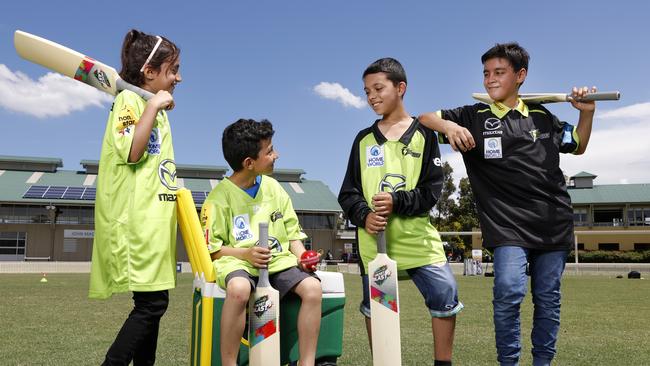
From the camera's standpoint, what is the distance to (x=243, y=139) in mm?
3238

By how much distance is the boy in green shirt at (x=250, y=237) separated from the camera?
2773 millimetres

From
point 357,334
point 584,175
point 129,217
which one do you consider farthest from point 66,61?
point 584,175

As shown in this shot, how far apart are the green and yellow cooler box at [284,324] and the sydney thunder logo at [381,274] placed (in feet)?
0.84

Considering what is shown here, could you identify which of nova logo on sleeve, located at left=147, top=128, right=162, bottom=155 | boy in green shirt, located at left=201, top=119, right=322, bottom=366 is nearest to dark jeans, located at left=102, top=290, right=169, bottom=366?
boy in green shirt, located at left=201, top=119, right=322, bottom=366

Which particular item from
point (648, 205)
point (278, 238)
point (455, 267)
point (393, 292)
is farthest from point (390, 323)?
point (648, 205)

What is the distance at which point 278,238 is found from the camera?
3.21 meters

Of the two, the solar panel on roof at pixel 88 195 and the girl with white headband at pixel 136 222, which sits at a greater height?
the solar panel on roof at pixel 88 195

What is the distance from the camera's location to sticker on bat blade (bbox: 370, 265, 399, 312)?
2887 mm

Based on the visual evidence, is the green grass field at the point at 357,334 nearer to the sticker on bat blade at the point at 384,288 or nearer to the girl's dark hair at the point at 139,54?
the sticker on bat blade at the point at 384,288

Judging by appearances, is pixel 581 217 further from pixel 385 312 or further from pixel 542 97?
pixel 385 312

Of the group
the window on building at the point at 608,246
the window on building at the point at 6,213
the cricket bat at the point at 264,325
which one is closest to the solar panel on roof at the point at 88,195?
the window on building at the point at 6,213

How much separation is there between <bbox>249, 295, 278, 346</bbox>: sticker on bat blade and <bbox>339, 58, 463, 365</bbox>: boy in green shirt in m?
0.54

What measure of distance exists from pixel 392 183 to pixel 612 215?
5242 centimetres

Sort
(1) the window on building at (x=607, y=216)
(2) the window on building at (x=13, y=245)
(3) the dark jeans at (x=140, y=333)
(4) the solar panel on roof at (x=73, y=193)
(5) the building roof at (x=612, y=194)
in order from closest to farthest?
(3) the dark jeans at (x=140, y=333), (4) the solar panel on roof at (x=73, y=193), (2) the window on building at (x=13, y=245), (5) the building roof at (x=612, y=194), (1) the window on building at (x=607, y=216)
